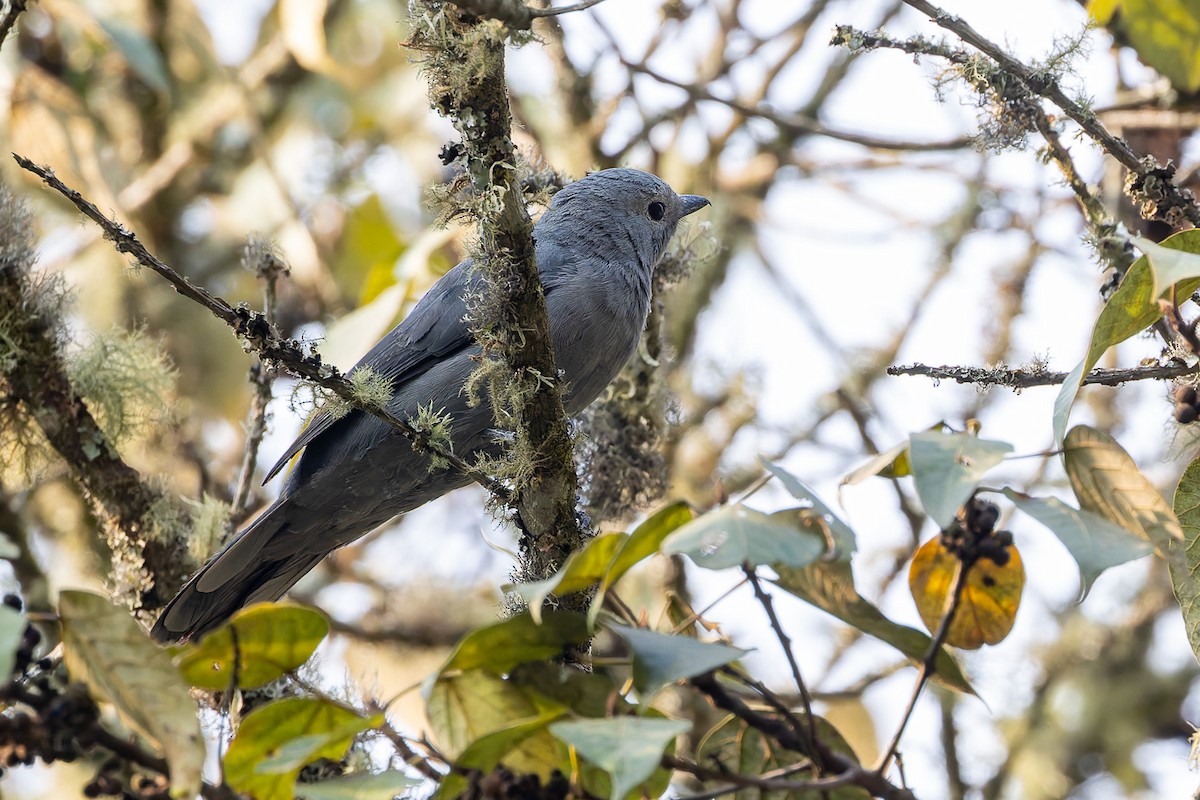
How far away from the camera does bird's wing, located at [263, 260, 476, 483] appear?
4184 mm

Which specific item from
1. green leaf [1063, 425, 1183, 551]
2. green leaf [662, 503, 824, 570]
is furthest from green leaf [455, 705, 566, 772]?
green leaf [1063, 425, 1183, 551]

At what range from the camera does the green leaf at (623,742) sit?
155 centimetres

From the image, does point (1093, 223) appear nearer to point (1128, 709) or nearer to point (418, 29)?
point (418, 29)

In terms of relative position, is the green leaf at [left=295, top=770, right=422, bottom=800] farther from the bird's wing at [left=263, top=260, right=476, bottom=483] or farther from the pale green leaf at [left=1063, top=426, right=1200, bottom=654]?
the bird's wing at [left=263, top=260, right=476, bottom=483]

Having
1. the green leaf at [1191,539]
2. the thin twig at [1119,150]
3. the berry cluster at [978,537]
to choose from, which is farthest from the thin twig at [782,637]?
the thin twig at [1119,150]

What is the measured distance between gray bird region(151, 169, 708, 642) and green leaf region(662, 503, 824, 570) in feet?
7.06

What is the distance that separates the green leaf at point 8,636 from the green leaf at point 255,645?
33 centimetres

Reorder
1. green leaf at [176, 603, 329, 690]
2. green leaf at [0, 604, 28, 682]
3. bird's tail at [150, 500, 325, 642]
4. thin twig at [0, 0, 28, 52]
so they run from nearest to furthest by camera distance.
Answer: green leaf at [0, 604, 28, 682], green leaf at [176, 603, 329, 690], thin twig at [0, 0, 28, 52], bird's tail at [150, 500, 325, 642]

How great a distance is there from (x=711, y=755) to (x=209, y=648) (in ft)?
3.09

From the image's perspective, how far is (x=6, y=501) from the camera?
15.5ft

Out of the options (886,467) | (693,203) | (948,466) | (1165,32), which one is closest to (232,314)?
(886,467)

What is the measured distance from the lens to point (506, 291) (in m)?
2.96

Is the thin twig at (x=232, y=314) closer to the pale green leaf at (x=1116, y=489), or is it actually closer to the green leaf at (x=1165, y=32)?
the pale green leaf at (x=1116, y=489)

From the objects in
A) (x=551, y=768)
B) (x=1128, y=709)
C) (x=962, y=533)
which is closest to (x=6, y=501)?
(x=551, y=768)
